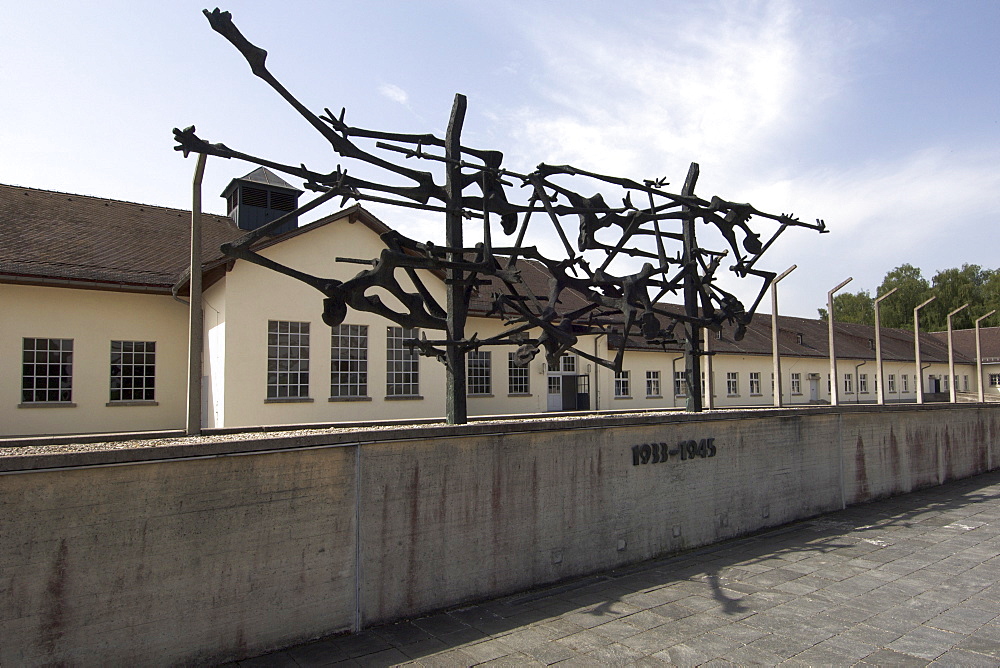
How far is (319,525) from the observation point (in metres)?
5.89

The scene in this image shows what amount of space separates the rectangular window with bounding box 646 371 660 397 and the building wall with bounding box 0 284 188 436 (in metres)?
18.5

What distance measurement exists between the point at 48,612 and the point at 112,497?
814 millimetres

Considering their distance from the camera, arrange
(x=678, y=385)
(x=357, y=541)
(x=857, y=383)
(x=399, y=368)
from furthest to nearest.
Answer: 1. (x=857, y=383)
2. (x=678, y=385)
3. (x=399, y=368)
4. (x=357, y=541)

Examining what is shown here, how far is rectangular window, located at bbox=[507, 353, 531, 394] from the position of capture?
2314 cm

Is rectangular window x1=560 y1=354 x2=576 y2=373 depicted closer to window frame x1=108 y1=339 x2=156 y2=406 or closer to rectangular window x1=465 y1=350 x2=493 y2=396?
→ rectangular window x1=465 y1=350 x2=493 y2=396

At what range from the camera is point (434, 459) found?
6695 millimetres

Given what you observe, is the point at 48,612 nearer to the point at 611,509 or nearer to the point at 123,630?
the point at 123,630

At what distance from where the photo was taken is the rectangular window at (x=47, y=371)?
16016 millimetres

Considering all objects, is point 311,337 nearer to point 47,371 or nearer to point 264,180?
point 47,371

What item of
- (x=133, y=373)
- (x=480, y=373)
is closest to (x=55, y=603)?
(x=133, y=373)

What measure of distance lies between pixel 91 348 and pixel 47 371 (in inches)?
42.3

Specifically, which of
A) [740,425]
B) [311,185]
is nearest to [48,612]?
[311,185]

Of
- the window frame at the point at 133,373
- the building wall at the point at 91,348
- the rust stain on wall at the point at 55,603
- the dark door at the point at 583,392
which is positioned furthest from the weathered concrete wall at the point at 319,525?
the dark door at the point at 583,392

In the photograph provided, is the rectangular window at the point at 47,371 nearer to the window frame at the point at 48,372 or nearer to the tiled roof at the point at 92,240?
the window frame at the point at 48,372
